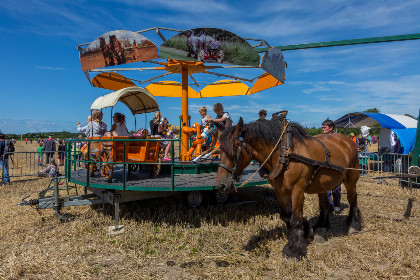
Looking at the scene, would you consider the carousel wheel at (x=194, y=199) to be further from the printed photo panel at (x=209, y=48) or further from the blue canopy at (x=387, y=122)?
the blue canopy at (x=387, y=122)

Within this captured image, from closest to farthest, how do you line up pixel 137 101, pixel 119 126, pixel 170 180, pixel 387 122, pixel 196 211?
1. pixel 170 180
2. pixel 196 211
3. pixel 119 126
4. pixel 137 101
5. pixel 387 122

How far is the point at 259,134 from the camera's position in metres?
4.05

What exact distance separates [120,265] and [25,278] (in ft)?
3.87

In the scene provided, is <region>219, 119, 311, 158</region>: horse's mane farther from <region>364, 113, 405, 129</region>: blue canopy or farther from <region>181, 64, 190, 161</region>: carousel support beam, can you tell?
<region>364, 113, 405, 129</region>: blue canopy

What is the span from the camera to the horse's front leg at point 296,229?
418 cm

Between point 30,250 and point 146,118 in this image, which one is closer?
point 30,250

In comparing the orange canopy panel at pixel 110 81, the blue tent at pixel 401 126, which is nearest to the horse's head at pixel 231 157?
the orange canopy panel at pixel 110 81

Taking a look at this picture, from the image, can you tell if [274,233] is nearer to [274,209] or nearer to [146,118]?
[274,209]

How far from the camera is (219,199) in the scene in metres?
6.84

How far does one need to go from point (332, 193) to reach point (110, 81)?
6917 millimetres

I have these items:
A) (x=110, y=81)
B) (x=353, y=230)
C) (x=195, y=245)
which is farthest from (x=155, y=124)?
(x=353, y=230)

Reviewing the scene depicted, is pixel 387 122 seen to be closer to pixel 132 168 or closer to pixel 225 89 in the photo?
pixel 225 89

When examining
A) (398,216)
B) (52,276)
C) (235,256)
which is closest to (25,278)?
(52,276)

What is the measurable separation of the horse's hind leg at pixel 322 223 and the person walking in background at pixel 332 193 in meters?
1.14
